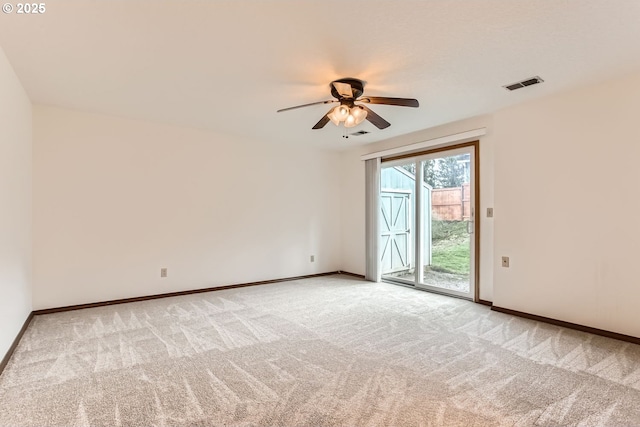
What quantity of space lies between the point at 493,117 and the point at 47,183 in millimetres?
5282

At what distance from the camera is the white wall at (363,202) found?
4.16 m

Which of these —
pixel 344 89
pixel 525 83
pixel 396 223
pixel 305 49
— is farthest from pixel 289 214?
pixel 525 83

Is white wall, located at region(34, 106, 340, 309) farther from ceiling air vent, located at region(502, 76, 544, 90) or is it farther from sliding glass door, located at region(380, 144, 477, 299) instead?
ceiling air vent, located at region(502, 76, 544, 90)

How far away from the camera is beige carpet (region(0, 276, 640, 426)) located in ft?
6.27

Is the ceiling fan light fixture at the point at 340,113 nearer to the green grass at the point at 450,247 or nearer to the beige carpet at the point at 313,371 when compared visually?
the beige carpet at the point at 313,371

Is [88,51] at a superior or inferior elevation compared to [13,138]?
superior

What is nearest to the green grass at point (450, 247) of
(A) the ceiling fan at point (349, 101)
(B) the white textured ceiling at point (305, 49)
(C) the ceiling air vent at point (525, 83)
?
(B) the white textured ceiling at point (305, 49)

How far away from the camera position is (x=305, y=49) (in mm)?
2502

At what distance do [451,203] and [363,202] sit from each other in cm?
169

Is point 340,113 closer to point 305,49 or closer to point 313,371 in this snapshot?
point 305,49

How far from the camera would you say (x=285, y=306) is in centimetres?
412

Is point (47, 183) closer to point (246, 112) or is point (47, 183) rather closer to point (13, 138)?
point (13, 138)

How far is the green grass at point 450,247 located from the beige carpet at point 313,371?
0.87 m

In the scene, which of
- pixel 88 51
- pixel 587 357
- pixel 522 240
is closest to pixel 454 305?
pixel 522 240
